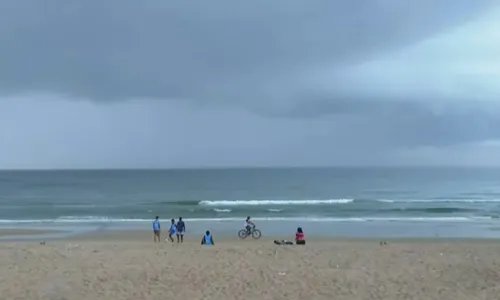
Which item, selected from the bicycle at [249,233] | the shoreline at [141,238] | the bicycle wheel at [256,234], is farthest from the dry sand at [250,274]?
the bicycle wheel at [256,234]

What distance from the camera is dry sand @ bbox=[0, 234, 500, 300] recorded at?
1270cm

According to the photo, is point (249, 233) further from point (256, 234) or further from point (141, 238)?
point (141, 238)

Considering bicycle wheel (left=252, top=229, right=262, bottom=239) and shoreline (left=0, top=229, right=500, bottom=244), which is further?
bicycle wheel (left=252, top=229, right=262, bottom=239)

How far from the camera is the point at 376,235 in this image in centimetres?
3019

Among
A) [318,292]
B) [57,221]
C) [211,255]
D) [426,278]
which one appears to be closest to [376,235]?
[211,255]

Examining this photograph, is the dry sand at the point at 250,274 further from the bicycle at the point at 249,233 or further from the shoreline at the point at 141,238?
the bicycle at the point at 249,233

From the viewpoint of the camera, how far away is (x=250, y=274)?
14.7 m

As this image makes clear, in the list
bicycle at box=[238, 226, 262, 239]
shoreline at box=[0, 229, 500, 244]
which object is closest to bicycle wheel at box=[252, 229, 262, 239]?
bicycle at box=[238, 226, 262, 239]

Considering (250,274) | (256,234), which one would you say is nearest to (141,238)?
(256,234)

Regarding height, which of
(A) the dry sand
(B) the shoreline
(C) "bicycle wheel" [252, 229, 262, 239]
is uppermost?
(C) "bicycle wheel" [252, 229, 262, 239]

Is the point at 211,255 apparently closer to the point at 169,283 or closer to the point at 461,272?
the point at 169,283

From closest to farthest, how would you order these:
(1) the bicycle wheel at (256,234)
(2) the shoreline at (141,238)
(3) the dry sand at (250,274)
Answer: (3) the dry sand at (250,274)
(2) the shoreline at (141,238)
(1) the bicycle wheel at (256,234)

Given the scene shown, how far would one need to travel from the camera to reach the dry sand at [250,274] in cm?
1270

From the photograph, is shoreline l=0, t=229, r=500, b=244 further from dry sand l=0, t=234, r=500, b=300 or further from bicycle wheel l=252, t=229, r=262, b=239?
dry sand l=0, t=234, r=500, b=300
